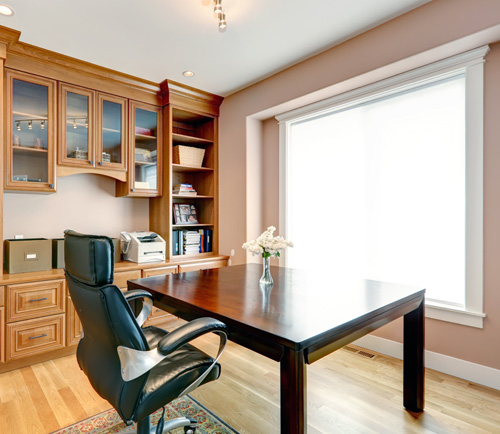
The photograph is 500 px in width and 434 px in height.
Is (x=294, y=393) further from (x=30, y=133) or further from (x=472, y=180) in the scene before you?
(x=30, y=133)

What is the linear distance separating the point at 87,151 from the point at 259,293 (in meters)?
2.27

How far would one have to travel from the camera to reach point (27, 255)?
2.67m

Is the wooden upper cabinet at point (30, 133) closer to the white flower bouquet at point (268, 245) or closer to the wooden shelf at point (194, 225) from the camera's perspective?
the wooden shelf at point (194, 225)

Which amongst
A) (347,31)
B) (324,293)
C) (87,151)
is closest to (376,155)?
(347,31)

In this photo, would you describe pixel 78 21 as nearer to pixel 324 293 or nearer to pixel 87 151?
pixel 87 151

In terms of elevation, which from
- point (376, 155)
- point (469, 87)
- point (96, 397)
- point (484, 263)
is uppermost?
point (469, 87)

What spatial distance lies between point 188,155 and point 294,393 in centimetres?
309

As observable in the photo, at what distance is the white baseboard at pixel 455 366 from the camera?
2145 millimetres

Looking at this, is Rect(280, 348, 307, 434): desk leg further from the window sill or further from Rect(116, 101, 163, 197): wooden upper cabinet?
Rect(116, 101, 163, 197): wooden upper cabinet

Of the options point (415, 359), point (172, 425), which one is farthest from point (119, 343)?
point (415, 359)

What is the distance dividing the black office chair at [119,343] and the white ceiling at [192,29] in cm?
175

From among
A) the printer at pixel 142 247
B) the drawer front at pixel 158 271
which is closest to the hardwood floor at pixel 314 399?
the drawer front at pixel 158 271

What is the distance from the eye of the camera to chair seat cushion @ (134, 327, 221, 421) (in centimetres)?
125

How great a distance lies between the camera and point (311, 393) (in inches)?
83.7
